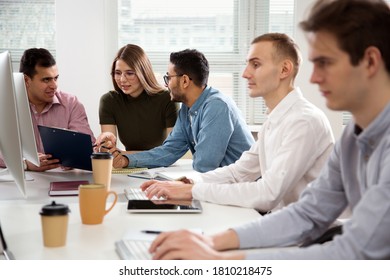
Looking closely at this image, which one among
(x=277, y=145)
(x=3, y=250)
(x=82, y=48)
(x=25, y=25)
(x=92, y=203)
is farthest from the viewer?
(x=25, y=25)

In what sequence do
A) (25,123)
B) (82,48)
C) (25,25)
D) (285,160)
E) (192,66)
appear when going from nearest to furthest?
(285,160) < (25,123) < (192,66) < (82,48) < (25,25)

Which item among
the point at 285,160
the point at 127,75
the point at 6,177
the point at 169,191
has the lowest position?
the point at 6,177

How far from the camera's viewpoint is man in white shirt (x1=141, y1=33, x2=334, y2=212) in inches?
Result: 68.2

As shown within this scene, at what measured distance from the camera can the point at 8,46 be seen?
4.51 meters

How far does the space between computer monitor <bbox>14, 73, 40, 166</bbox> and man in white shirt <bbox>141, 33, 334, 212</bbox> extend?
467 millimetres

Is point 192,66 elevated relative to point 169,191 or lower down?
elevated

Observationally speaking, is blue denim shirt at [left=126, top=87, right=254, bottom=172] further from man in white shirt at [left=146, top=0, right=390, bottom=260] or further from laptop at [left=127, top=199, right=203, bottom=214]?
man in white shirt at [left=146, top=0, right=390, bottom=260]

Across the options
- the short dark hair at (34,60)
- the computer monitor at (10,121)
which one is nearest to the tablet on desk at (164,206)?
the computer monitor at (10,121)

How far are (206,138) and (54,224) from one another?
1.46 m

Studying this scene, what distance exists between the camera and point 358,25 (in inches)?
43.9

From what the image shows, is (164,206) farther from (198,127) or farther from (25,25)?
(25,25)

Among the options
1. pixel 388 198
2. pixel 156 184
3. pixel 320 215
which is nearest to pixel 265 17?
pixel 156 184

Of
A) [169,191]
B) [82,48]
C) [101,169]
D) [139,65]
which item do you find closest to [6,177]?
[101,169]

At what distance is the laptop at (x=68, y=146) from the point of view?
2.13 m
